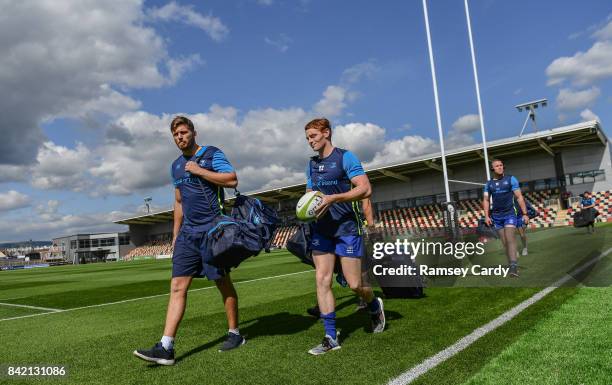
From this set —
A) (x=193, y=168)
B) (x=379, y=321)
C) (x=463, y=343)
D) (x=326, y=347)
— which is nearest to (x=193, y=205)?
(x=193, y=168)

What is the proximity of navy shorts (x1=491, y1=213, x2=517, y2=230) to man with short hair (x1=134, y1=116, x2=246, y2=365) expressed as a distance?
5.13 m

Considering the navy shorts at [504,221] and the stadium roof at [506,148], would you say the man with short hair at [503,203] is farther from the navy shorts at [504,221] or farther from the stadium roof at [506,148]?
the stadium roof at [506,148]

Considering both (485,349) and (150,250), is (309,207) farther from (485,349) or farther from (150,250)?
(150,250)

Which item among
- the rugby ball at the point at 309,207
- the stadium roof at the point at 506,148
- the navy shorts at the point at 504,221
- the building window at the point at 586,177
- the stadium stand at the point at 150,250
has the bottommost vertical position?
the stadium stand at the point at 150,250

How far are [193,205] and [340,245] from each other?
134 centimetres

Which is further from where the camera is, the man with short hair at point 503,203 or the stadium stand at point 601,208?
the stadium stand at point 601,208

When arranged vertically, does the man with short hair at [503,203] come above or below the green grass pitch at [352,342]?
above

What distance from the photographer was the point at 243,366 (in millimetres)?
3316

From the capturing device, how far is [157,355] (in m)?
3.47

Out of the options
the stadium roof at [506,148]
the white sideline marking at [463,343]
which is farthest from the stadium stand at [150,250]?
the white sideline marking at [463,343]

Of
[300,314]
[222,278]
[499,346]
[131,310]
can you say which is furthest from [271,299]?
[499,346]

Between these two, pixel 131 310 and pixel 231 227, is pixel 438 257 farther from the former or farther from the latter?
pixel 131 310

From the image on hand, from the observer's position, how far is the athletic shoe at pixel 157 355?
3441 mm

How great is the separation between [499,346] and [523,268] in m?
5.30
